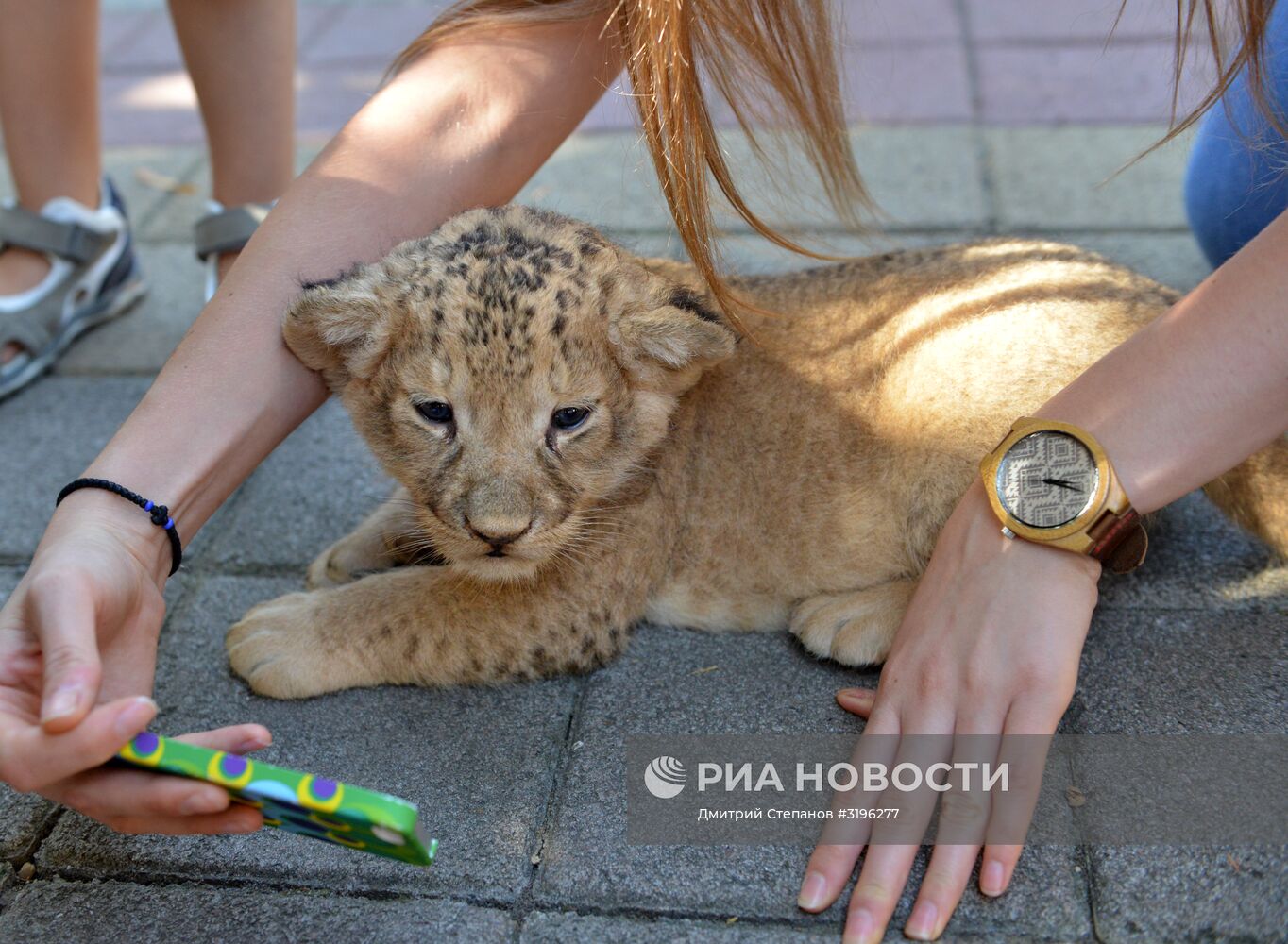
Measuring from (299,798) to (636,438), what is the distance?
1.39 metres

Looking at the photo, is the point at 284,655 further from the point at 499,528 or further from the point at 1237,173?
the point at 1237,173

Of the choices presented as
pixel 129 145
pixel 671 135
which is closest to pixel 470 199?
pixel 671 135

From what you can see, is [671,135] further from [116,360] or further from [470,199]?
[116,360]

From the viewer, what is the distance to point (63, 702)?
1823 millimetres

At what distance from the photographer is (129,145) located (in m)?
6.18

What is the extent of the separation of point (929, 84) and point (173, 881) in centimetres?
554

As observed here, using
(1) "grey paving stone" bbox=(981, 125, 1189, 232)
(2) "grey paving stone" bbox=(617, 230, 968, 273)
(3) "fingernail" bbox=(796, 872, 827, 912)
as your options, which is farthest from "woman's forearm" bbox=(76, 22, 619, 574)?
(1) "grey paving stone" bbox=(981, 125, 1189, 232)

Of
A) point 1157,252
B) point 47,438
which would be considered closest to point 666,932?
point 47,438

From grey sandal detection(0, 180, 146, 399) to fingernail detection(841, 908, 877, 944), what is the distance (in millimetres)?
3674

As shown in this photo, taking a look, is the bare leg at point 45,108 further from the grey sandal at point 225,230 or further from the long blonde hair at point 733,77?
the long blonde hair at point 733,77

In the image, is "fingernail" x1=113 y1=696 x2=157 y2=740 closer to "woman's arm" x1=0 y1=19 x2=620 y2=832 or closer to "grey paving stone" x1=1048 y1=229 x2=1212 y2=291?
"woman's arm" x1=0 y1=19 x2=620 y2=832

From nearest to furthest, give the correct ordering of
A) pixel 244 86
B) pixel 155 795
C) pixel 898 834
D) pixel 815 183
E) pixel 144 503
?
1. pixel 155 795
2. pixel 898 834
3. pixel 144 503
4. pixel 244 86
5. pixel 815 183

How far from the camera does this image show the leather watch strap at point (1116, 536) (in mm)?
2369

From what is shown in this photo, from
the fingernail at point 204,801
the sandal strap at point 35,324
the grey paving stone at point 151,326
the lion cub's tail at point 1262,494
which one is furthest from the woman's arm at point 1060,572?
the sandal strap at point 35,324
